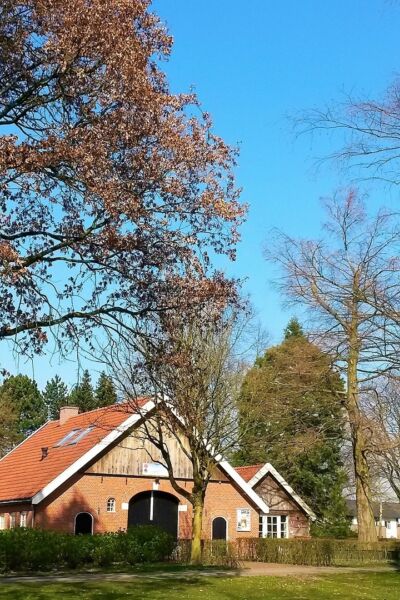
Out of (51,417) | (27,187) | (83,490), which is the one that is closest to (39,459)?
(83,490)

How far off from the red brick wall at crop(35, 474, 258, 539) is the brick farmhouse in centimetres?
4

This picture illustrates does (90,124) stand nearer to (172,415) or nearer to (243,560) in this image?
(172,415)

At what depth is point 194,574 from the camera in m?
22.6

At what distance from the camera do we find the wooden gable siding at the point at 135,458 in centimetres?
3119

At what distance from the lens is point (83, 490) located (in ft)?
99.9

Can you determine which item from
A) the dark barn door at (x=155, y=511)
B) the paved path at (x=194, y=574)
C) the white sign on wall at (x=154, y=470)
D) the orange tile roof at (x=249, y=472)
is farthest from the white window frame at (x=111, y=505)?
the orange tile roof at (x=249, y=472)

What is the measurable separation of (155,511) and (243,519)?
465 centimetres

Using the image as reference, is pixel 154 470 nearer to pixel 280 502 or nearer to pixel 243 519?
pixel 243 519

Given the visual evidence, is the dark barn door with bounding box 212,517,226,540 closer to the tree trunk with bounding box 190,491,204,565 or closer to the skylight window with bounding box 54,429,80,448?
the tree trunk with bounding box 190,491,204,565

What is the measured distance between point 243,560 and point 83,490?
7190mm

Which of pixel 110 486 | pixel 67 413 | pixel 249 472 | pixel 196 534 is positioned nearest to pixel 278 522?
pixel 249 472

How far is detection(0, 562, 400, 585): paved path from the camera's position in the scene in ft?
66.9

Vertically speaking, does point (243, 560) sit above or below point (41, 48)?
below

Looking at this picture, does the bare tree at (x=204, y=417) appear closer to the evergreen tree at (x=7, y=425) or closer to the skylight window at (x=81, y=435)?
the skylight window at (x=81, y=435)
